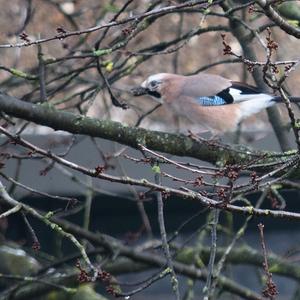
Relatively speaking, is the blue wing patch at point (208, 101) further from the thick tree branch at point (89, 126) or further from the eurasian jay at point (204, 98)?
the thick tree branch at point (89, 126)

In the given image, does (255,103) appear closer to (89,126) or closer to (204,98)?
(204,98)

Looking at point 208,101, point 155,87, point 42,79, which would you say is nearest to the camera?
point 42,79

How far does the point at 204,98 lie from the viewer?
5.95 m

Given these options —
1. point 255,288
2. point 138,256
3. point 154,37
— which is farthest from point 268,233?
point 154,37

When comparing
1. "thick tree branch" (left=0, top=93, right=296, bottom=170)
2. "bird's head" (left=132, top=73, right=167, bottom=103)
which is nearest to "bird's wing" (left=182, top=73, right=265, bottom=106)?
"bird's head" (left=132, top=73, right=167, bottom=103)

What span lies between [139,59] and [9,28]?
4.75m

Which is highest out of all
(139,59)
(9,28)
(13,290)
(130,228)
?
(9,28)

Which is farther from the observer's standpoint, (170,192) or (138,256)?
(138,256)

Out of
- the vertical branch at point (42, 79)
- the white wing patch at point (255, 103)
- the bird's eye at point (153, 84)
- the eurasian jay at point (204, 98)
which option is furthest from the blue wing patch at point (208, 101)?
the vertical branch at point (42, 79)

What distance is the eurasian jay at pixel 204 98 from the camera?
19.1 feet

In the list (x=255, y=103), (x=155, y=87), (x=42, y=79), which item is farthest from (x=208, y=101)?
(x=42, y=79)

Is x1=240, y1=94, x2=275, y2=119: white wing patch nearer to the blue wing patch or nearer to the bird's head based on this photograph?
the blue wing patch

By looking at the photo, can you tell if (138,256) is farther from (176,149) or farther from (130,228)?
(130,228)

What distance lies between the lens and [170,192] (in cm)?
290
